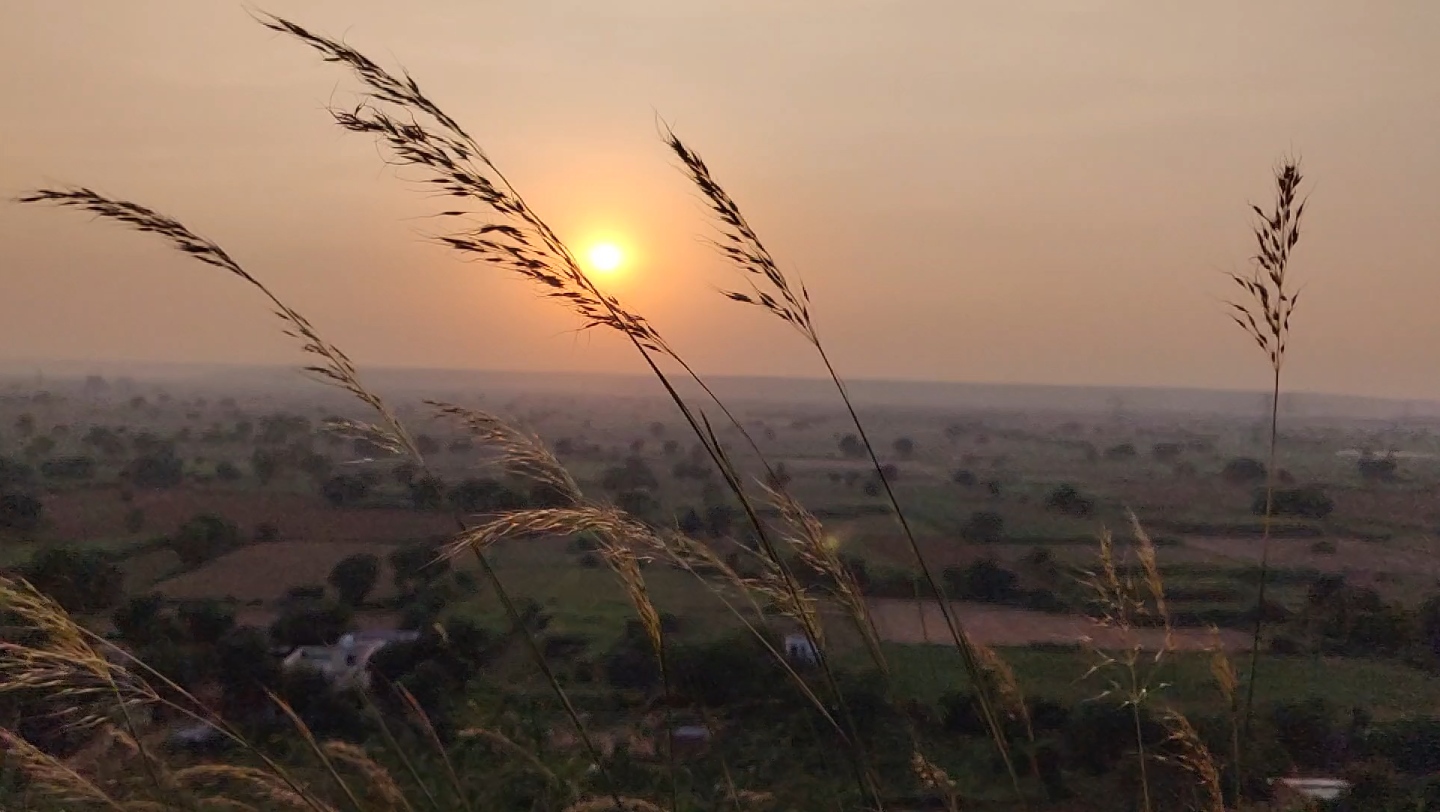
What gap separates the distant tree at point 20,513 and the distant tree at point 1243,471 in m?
36.5

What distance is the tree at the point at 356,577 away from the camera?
56.2 feet

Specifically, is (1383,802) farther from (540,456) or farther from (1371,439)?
(1371,439)

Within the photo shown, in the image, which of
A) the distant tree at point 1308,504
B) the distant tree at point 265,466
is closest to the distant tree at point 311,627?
the distant tree at point 265,466

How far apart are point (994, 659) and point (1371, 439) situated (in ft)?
176

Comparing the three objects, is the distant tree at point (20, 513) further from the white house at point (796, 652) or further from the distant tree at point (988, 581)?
the white house at point (796, 652)

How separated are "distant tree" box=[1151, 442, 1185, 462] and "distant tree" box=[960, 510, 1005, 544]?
20.8 meters

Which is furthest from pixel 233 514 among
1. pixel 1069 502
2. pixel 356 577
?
pixel 1069 502

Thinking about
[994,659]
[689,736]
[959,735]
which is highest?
[994,659]

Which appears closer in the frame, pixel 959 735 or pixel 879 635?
pixel 879 635

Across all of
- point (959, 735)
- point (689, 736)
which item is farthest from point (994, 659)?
point (689, 736)

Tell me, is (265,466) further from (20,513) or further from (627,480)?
(627,480)

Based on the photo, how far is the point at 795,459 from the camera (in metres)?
29.5

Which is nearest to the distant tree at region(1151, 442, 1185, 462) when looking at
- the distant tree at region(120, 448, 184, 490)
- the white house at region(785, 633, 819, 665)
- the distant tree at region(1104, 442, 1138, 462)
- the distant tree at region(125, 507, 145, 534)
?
the distant tree at region(1104, 442, 1138, 462)

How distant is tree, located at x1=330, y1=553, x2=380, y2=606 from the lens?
56.2 feet
